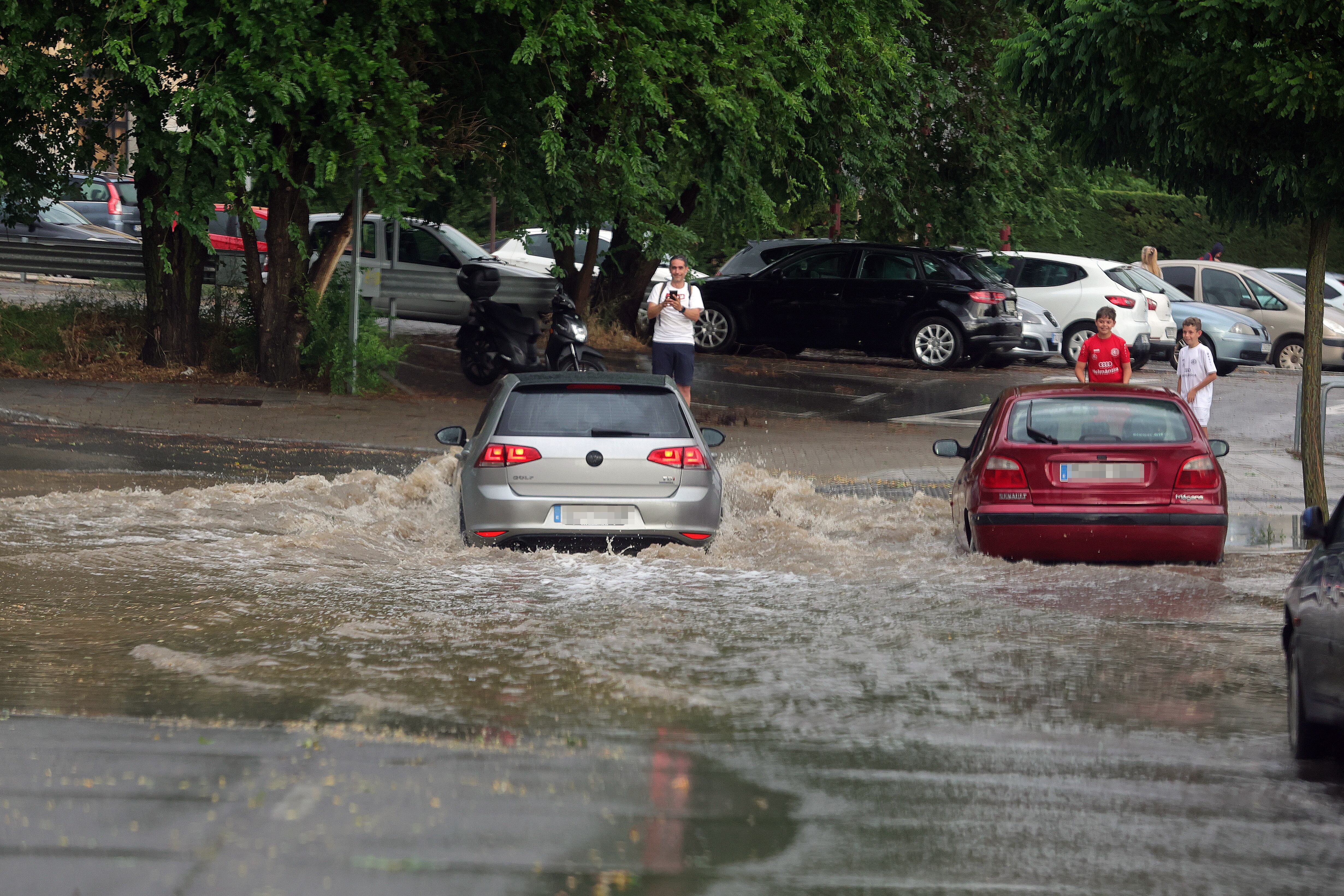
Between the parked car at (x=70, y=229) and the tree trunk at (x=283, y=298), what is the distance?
26.7 feet

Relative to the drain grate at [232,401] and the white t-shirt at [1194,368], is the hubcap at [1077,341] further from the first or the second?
the drain grate at [232,401]

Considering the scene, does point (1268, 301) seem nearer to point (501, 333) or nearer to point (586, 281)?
point (586, 281)

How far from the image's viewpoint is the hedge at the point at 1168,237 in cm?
4150

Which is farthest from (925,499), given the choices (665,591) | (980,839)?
(980,839)

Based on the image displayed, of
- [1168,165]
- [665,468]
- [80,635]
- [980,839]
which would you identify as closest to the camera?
[980,839]

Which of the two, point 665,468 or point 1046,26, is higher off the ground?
point 1046,26

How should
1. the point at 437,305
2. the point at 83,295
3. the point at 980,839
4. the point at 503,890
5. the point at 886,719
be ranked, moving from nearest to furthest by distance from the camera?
the point at 503,890 → the point at 980,839 → the point at 886,719 → the point at 83,295 → the point at 437,305

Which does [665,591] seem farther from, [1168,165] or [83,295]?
[83,295]

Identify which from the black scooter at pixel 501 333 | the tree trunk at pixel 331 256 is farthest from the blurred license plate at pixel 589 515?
the tree trunk at pixel 331 256

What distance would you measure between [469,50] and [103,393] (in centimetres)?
536

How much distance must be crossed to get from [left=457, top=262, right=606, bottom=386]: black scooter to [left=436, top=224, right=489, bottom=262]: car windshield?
271cm

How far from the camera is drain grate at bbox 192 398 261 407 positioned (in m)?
17.9

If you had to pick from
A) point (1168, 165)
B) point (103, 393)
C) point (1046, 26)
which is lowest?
point (103, 393)

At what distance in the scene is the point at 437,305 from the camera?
23.8m
